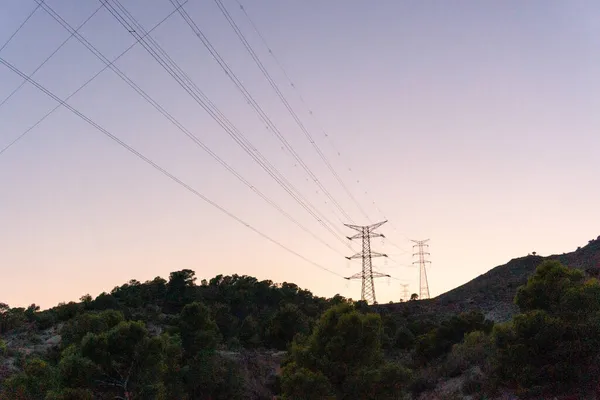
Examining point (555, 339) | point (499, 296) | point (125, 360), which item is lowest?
point (125, 360)

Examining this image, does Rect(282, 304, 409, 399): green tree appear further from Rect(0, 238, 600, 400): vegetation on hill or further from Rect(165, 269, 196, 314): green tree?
Rect(165, 269, 196, 314): green tree

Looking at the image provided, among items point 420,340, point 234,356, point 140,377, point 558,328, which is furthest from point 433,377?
point 140,377

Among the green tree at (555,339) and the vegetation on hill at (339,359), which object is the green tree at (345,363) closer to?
the vegetation on hill at (339,359)

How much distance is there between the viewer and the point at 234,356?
67.2m

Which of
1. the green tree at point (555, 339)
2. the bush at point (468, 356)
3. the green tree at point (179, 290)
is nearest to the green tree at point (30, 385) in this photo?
the green tree at point (555, 339)

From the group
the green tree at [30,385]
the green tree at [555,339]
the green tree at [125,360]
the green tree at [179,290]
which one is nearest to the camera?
the green tree at [125,360]

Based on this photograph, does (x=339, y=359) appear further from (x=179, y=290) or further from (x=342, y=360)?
(x=179, y=290)

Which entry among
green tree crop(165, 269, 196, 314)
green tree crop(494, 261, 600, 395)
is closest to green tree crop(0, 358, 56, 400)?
green tree crop(494, 261, 600, 395)

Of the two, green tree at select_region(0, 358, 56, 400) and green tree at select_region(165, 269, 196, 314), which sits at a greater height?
green tree at select_region(165, 269, 196, 314)

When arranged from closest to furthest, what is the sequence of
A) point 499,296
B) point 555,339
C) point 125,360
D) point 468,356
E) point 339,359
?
point 125,360, point 339,359, point 555,339, point 468,356, point 499,296

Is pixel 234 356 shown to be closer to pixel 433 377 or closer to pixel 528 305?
pixel 433 377

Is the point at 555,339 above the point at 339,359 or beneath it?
above

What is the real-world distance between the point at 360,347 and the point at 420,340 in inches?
1235

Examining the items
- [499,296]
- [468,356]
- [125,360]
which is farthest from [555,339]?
[499,296]
